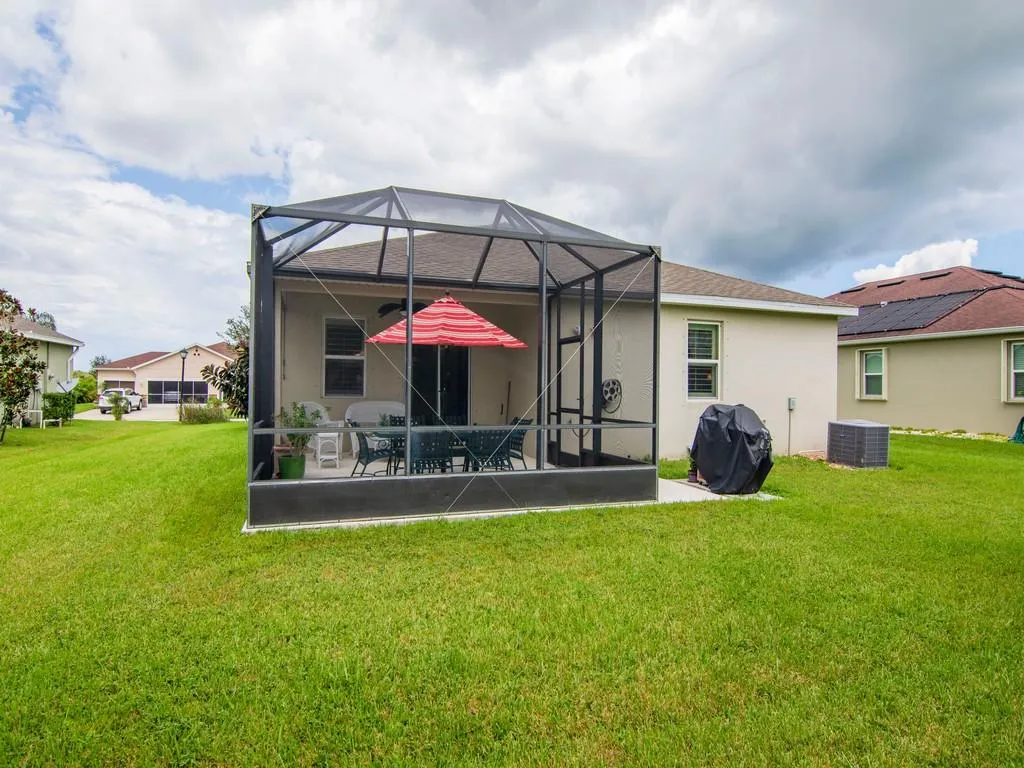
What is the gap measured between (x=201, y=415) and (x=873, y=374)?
76.0 ft

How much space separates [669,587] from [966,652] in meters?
1.52

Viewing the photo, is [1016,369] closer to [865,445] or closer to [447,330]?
[865,445]

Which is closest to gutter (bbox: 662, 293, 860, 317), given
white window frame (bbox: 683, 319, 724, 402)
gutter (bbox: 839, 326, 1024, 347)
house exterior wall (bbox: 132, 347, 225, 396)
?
white window frame (bbox: 683, 319, 724, 402)

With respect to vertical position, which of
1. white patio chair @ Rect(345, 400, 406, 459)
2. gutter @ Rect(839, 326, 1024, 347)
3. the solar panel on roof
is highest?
the solar panel on roof

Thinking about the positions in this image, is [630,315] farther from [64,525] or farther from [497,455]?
[64,525]

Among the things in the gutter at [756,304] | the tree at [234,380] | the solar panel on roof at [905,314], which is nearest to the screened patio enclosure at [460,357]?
the gutter at [756,304]

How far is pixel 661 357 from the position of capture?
9.66 meters

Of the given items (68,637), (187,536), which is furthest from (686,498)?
(68,637)

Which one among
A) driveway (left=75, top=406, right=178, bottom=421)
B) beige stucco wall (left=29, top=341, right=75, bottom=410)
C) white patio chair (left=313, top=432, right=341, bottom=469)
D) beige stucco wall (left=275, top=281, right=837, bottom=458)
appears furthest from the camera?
driveway (left=75, top=406, right=178, bottom=421)

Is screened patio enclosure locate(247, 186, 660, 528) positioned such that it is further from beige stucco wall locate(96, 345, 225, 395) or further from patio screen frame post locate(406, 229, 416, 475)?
beige stucco wall locate(96, 345, 225, 395)

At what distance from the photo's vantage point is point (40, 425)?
17.0 m

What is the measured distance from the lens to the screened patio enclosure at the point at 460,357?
5.51m

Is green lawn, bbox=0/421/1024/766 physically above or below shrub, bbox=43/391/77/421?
below

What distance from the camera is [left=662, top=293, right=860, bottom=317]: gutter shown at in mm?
9461
